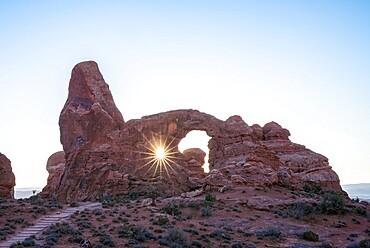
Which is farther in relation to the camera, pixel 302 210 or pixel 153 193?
pixel 153 193

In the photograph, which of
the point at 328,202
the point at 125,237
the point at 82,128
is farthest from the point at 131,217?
the point at 82,128

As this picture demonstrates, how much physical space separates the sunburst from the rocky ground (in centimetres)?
678

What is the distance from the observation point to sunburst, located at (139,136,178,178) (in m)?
48.4

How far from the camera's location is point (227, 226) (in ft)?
98.8

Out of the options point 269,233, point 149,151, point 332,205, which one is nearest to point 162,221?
point 269,233

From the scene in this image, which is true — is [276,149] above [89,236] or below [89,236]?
above

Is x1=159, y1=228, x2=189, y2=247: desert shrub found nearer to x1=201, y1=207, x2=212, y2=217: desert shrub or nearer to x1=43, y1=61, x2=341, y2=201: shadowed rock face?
x1=201, y1=207, x2=212, y2=217: desert shrub

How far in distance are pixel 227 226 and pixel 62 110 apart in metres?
33.6

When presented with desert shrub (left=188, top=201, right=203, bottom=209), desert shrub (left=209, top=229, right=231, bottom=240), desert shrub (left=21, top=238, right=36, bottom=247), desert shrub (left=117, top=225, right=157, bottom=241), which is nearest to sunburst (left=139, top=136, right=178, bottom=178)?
desert shrub (left=188, top=201, right=203, bottom=209)

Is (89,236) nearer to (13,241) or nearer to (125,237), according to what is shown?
(125,237)

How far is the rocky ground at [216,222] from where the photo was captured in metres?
24.8

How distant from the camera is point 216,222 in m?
31.1

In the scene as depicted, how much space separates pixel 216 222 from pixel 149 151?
20.3 m

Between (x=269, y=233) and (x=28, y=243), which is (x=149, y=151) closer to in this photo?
(x=269, y=233)
